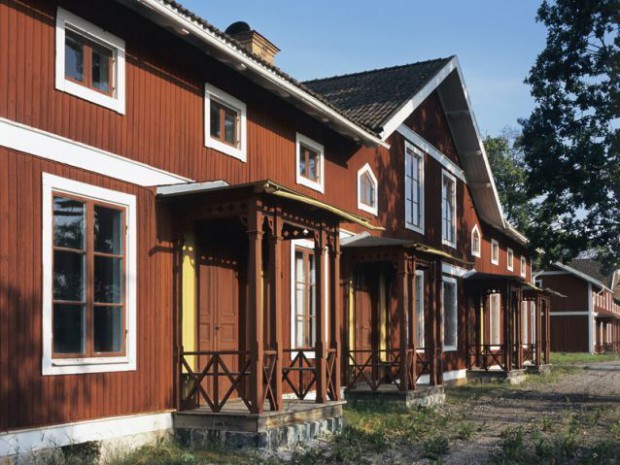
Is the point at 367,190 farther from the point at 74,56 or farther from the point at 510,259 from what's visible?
the point at 510,259

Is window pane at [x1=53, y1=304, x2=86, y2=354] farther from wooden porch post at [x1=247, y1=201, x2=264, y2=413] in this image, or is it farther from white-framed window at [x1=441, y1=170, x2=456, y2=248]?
white-framed window at [x1=441, y1=170, x2=456, y2=248]

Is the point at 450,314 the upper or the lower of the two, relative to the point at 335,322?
lower

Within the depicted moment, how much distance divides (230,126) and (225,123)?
15 cm

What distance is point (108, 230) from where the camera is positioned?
10.2 metres

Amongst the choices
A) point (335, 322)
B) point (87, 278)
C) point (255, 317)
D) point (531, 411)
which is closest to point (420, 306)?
point (531, 411)

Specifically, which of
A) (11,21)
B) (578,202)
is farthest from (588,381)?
(11,21)

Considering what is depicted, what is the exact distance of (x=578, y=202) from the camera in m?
19.4

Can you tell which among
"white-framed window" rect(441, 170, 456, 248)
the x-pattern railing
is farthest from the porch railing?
the x-pattern railing

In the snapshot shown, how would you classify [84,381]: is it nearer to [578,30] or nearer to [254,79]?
[254,79]

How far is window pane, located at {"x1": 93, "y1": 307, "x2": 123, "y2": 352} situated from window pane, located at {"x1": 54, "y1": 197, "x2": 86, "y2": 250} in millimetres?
881

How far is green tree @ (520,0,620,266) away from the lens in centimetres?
1844

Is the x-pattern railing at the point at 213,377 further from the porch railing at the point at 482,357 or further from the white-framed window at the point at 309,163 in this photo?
the porch railing at the point at 482,357

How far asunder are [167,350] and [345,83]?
1224cm

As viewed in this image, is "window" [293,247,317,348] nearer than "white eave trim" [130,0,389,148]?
No
